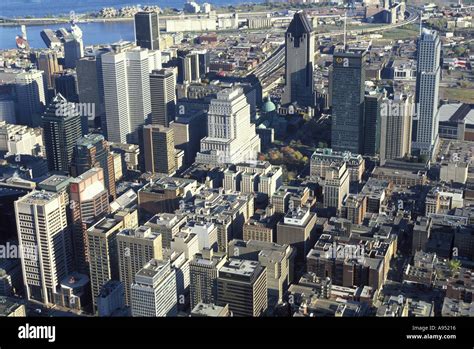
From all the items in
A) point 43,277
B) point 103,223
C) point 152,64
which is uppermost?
point 152,64

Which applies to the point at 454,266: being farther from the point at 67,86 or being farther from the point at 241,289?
the point at 67,86

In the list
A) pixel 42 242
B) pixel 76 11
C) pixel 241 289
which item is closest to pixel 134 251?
pixel 42 242

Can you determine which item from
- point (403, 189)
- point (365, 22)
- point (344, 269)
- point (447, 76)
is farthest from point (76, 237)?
point (365, 22)

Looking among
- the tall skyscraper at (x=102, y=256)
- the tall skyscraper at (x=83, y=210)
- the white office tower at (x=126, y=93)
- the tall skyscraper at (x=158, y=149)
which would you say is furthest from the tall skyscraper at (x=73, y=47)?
the tall skyscraper at (x=102, y=256)

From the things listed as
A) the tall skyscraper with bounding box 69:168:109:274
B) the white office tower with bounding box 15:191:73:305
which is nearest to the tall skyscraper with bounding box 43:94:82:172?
the tall skyscraper with bounding box 69:168:109:274

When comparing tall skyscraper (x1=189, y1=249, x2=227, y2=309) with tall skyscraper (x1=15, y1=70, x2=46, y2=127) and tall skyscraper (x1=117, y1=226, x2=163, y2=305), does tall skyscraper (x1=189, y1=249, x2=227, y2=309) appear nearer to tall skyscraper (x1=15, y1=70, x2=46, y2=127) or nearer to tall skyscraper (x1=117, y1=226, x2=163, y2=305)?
tall skyscraper (x1=117, y1=226, x2=163, y2=305)

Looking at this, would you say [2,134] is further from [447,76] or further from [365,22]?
[365,22]
